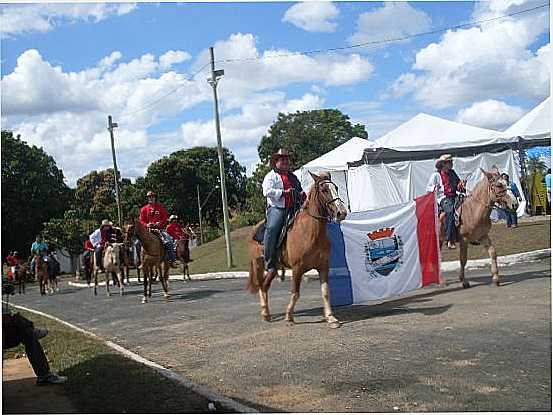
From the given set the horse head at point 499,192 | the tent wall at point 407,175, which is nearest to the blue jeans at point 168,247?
the horse head at point 499,192

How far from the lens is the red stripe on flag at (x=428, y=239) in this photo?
12375 millimetres

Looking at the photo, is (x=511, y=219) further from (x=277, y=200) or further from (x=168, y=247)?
(x=277, y=200)

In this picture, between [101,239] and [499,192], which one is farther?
[101,239]

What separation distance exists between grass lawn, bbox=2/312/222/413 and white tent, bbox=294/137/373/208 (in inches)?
818

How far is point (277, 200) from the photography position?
10.4 metres

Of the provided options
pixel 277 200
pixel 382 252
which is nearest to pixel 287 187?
pixel 277 200

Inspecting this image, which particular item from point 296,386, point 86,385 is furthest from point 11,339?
point 296,386

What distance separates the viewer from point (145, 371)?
770cm

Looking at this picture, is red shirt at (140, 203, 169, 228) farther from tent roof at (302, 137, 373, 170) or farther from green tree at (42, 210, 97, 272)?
green tree at (42, 210, 97, 272)

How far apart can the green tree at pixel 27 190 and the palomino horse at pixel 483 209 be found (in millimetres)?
15576

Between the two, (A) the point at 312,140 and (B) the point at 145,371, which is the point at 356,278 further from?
(A) the point at 312,140

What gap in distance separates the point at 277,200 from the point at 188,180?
30.6 m

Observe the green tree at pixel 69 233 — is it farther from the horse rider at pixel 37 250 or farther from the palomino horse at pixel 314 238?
the palomino horse at pixel 314 238

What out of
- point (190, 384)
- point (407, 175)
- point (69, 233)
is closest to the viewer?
point (190, 384)
